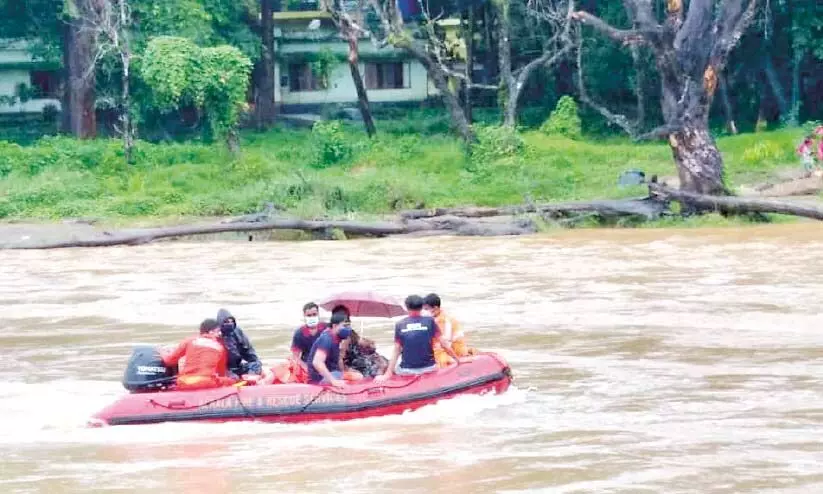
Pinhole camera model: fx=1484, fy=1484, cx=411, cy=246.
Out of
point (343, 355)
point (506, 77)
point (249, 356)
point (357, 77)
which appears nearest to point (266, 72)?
point (357, 77)

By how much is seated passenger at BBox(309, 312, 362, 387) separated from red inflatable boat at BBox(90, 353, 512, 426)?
19 centimetres

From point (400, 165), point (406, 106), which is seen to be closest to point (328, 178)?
point (400, 165)

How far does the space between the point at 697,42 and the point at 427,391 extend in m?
17.1

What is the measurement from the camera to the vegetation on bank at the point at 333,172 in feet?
105

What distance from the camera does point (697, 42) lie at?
28969 mm

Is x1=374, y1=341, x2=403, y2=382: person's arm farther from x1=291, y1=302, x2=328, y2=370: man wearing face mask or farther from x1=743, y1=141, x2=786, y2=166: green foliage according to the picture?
x1=743, y1=141, x2=786, y2=166: green foliage

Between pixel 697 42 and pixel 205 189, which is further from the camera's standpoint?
pixel 205 189

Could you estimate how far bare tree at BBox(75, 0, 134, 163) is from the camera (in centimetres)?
3500

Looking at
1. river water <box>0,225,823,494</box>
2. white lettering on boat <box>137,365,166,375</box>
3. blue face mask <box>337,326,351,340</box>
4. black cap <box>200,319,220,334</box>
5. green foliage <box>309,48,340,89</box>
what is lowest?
river water <box>0,225,823,494</box>

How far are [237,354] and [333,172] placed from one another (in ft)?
67.7

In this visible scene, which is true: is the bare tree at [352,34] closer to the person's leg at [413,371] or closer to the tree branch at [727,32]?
the tree branch at [727,32]

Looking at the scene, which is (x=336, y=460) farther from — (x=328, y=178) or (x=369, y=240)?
(x=328, y=178)

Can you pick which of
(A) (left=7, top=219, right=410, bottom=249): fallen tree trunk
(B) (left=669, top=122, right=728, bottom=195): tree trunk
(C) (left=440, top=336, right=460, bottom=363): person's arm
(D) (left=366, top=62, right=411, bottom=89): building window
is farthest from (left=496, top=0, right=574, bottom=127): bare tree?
(C) (left=440, top=336, right=460, bottom=363): person's arm

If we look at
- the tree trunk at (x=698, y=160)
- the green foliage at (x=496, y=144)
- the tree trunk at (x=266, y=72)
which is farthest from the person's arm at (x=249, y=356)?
the tree trunk at (x=266, y=72)
